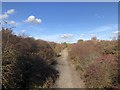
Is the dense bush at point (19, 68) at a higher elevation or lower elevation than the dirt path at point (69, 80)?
higher

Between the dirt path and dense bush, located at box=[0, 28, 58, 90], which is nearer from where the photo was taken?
dense bush, located at box=[0, 28, 58, 90]

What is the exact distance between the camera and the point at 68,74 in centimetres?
2942

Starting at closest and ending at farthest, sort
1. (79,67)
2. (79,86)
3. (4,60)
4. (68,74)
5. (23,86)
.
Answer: (4,60), (23,86), (79,86), (68,74), (79,67)

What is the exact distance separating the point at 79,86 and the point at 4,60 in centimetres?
1187

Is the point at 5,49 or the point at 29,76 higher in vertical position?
the point at 5,49

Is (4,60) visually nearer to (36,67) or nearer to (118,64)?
(36,67)

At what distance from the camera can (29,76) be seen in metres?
19.9

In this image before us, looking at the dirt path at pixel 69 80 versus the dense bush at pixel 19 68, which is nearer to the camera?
the dense bush at pixel 19 68

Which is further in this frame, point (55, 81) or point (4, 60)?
point (55, 81)

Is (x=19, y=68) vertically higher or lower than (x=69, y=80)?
higher

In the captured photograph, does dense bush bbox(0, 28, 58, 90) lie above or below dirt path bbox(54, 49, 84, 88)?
above

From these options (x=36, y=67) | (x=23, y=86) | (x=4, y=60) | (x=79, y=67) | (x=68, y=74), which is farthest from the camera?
(x=79, y=67)

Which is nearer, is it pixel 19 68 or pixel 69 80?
pixel 19 68

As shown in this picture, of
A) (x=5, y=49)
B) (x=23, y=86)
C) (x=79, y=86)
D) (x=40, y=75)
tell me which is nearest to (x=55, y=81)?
(x=79, y=86)
